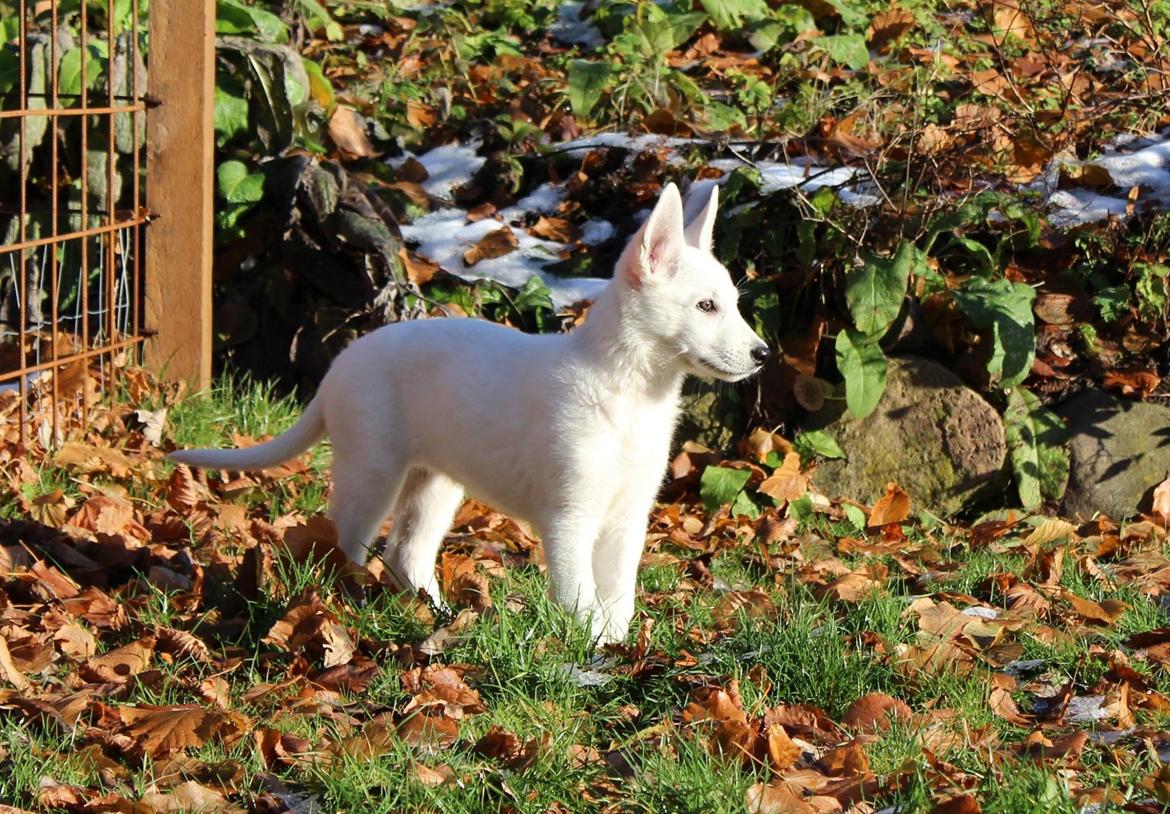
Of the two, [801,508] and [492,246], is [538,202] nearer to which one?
[492,246]

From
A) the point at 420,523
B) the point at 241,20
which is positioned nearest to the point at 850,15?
the point at 241,20

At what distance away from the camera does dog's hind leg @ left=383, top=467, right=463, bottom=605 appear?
4863 mm

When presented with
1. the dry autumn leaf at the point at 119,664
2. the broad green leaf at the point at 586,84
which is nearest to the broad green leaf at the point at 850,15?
the broad green leaf at the point at 586,84

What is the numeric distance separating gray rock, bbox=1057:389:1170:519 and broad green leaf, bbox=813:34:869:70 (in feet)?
9.44

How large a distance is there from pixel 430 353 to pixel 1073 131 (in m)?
3.69

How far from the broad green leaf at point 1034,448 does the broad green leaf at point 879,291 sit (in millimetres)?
740

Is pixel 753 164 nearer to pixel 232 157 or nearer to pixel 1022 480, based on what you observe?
pixel 1022 480

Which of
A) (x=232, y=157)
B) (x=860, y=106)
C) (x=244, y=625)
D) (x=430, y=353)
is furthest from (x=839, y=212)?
(x=244, y=625)

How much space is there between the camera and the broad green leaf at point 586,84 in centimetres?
773

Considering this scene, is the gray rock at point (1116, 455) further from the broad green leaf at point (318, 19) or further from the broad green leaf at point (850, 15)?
the broad green leaf at point (318, 19)

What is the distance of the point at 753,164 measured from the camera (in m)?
6.86

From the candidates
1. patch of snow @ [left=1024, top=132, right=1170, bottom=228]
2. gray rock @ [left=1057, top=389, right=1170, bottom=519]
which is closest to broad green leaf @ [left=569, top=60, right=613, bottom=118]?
patch of snow @ [left=1024, top=132, right=1170, bottom=228]

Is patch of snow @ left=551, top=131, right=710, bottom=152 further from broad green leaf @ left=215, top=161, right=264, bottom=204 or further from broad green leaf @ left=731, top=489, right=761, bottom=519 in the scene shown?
broad green leaf @ left=731, top=489, right=761, bottom=519

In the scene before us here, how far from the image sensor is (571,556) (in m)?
4.16
